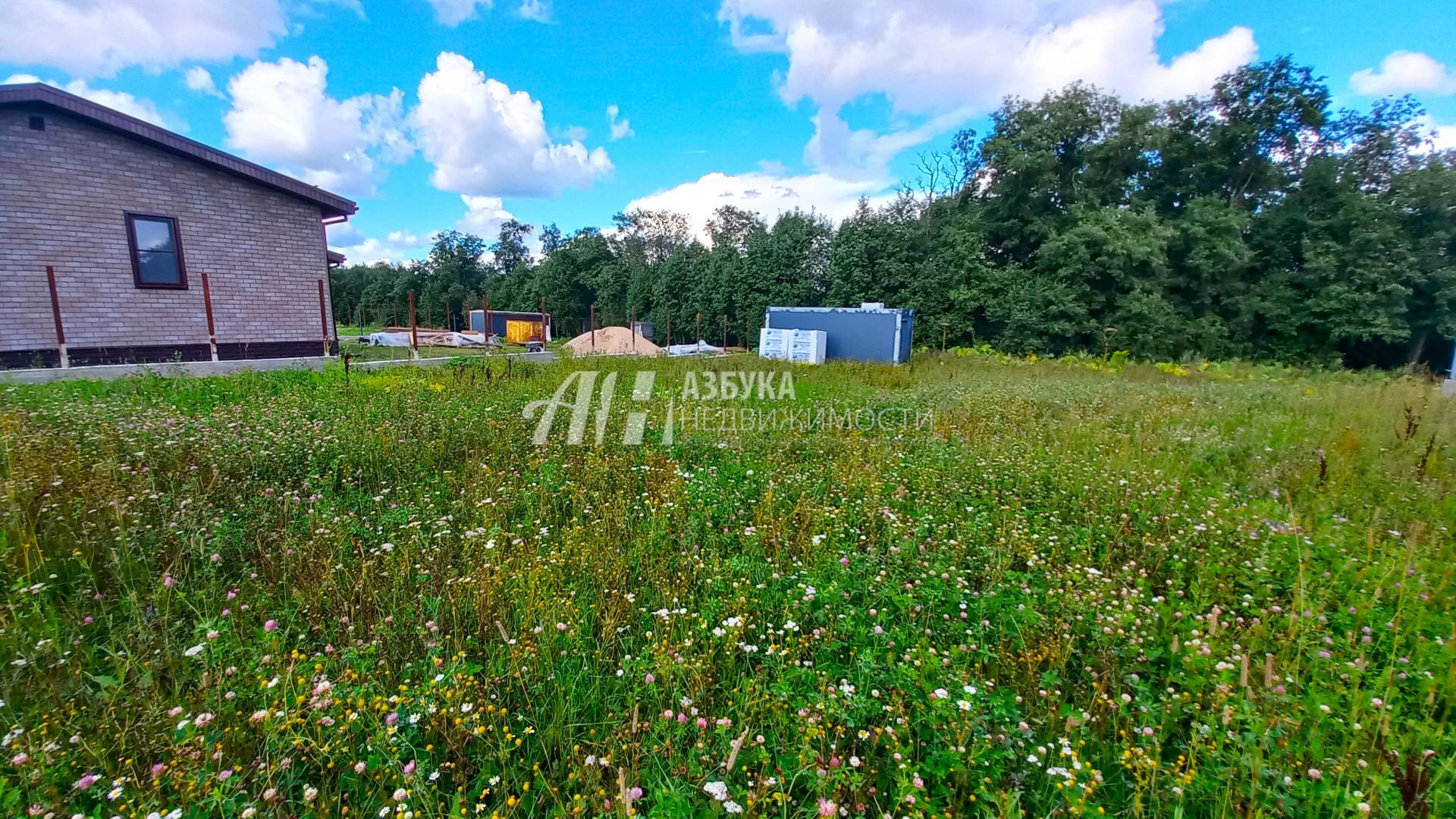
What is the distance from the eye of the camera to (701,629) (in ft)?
7.19

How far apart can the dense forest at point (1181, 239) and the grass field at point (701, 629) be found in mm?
16012

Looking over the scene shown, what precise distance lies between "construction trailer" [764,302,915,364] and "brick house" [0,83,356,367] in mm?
12769

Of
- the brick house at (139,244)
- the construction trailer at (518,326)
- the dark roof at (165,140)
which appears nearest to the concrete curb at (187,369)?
the brick house at (139,244)

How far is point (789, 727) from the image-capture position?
70.4 inches

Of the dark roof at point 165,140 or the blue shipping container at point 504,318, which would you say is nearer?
the dark roof at point 165,140

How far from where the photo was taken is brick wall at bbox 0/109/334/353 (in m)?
8.41

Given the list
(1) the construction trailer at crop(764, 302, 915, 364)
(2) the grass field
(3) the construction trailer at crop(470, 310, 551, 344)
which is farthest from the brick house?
(3) the construction trailer at crop(470, 310, 551, 344)

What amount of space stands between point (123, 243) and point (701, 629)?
13.0 meters

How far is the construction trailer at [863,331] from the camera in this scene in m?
16.4

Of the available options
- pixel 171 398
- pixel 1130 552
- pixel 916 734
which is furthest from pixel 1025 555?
pixel 171 398

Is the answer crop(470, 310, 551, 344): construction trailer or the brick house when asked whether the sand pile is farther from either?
the brick house

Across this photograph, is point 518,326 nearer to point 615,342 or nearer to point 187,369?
point 615,342

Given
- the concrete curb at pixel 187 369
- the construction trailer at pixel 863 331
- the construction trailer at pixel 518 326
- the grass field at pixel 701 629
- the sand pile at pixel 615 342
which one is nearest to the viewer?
the grass field at pixel 701 629

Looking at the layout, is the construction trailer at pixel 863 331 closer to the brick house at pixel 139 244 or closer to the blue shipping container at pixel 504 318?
the brick house at pixel 139 244
